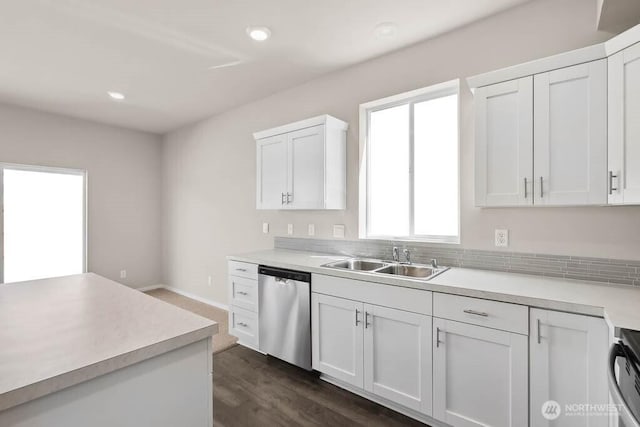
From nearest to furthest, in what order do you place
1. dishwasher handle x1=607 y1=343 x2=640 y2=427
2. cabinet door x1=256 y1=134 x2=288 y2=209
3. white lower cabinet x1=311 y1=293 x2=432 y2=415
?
1. dishwasher handle x1=607 y1=343 x2=640 y2=427
2. white lower cabinet x1=311 y1=293 x2=432 y2=415
3. cabinet door x1=256 y1=134 x2=288 y2=209

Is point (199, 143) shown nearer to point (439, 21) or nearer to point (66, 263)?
point (66, 263)

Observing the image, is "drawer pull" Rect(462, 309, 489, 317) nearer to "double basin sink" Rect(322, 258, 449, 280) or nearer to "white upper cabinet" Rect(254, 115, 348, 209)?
"double basin sink" Rect(322, 258, 449, 280)

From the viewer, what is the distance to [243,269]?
9.43 ft

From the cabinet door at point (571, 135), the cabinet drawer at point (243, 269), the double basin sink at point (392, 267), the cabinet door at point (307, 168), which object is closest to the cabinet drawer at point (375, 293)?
the double basin sink at point (392, 267)

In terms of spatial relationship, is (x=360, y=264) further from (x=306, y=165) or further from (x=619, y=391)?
(x=619, y=391)

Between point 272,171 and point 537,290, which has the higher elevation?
point 272,171

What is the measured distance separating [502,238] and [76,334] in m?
2.39

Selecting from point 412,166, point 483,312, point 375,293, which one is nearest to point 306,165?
point 412,166

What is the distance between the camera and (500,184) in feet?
6.22

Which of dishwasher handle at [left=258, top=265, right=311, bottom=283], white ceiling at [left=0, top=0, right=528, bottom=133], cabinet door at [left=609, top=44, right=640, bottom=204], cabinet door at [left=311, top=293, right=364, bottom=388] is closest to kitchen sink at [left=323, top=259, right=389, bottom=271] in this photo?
dishwasher handle at [left=258, top=265, right=311, bottom=283]

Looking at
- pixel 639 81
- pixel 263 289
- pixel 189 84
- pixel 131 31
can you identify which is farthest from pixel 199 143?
pixel 639 81

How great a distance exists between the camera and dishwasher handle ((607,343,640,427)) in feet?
3.11

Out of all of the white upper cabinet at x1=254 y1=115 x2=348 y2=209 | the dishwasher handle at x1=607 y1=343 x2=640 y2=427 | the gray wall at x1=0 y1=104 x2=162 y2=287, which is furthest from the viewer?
the gray wall at x1=0 y1=104 x2=162 y2=287

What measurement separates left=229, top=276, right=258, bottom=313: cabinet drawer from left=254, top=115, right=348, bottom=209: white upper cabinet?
2.64 feet
